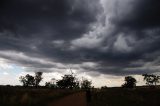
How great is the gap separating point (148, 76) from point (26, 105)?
141194 millimetres

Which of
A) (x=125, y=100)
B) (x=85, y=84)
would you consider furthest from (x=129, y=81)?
(x=125, y=100)

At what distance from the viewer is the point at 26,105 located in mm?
17672

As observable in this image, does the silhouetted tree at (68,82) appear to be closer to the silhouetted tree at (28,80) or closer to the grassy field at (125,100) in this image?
the silhouetted tree at (28,80)

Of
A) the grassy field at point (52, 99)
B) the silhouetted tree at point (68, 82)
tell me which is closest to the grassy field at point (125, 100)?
the grassy field at point (52, 99)

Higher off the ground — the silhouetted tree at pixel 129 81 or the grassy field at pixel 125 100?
the silhouetted tree at pixel 129 81

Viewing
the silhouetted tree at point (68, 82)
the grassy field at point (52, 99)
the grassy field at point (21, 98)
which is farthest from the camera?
the silhouetted tree at point (68, 82)

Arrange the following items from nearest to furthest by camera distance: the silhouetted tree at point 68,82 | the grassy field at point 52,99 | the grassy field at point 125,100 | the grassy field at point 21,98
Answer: the grassy field at point 21,98 < the grassy field at point 52,99 < the grassy field at point 125,100 < the silhouetted tree at point 68,82

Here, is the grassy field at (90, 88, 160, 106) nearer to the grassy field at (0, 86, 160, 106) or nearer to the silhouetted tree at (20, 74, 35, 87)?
the grassy field at (0, 86, 160, 106)

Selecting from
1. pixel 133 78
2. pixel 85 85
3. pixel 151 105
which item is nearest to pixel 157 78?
pixel 133 78

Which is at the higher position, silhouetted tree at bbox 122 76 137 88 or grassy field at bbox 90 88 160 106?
silhouetted tree at bbox 122 76 137 88

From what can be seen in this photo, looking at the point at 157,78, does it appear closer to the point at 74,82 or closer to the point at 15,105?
the point at 74,82

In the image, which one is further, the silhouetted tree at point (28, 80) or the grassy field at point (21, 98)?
the silhouetted tree at point (28, 80)

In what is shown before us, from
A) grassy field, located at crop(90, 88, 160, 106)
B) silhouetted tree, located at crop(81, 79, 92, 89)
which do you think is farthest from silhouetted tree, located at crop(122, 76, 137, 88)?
grassy field, located at crop(90, 88, 160, 106)

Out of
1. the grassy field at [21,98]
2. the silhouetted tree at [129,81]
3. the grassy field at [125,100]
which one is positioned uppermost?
the silhouetted tree at [129,81]
